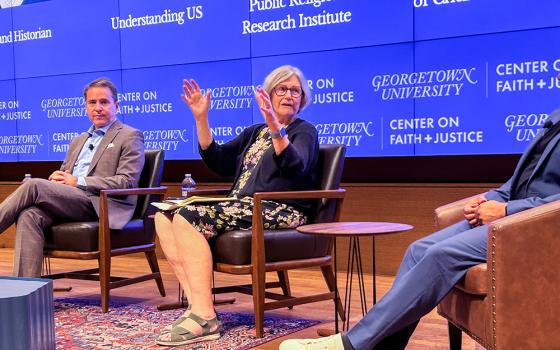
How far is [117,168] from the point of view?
13.4 ft

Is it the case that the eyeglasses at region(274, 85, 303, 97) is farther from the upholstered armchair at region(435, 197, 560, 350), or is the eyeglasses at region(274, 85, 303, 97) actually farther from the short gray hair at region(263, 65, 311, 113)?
the upholstered armchair at region(435, 197, 560, 350)

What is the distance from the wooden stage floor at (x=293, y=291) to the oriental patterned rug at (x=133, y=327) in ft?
0.41

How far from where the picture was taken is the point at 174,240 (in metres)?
3.30

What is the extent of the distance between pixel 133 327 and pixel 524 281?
1.98 metres

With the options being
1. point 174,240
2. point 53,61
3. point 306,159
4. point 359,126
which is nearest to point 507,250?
point 306,159

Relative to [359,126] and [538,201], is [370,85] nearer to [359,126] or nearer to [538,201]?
[359,126]

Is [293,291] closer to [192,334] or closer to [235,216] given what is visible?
[235,216]

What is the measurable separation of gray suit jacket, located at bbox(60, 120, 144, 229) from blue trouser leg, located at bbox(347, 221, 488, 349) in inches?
77.3

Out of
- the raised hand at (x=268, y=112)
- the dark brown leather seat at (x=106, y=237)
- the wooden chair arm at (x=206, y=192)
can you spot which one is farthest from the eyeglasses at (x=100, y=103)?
the raised hand at (x=268, y=112)

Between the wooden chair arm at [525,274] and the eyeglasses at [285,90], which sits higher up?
the eyeglasses at [285,90]

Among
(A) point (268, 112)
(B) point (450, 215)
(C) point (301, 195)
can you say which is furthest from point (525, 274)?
(A) point (268, 112)

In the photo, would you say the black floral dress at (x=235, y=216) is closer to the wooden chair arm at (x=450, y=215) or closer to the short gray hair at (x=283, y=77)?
the short gray hair at (x=283, y=77)

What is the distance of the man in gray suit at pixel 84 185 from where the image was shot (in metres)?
3.76

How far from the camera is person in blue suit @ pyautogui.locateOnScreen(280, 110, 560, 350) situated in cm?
225
